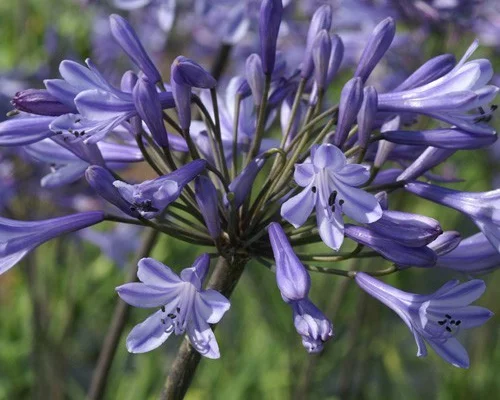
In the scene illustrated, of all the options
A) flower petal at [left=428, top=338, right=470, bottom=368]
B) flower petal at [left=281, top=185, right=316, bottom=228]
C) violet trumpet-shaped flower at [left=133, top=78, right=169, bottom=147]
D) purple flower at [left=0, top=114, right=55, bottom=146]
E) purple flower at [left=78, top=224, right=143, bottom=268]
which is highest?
violet trumpet-shaped flower at [left=133, top=78, right=169, bottom=147]

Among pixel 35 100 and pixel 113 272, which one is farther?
pixel 113 272

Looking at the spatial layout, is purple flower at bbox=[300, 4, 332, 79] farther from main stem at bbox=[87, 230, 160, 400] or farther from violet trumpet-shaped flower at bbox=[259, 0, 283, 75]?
main stem at bbox=[87, 230, 160, 400]

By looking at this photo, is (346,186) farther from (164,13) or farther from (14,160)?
(14,160)

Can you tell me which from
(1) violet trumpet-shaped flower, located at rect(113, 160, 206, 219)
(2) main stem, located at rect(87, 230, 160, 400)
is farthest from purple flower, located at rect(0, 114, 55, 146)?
(2) main stem, located at rect(87, 230, 160, 400)

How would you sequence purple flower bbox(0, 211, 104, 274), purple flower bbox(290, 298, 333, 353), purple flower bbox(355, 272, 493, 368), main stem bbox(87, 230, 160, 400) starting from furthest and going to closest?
main stem bbox(87, 230, 160, 400) < purple flower bbox(0, 211, 104, 274) < purple flower bbox(355, 272, 493, 368) < purple flower bbox(290, 298, 333, 353)

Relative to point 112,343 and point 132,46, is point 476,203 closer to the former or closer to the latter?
point 132,46

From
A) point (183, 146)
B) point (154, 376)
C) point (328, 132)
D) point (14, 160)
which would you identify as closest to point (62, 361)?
point (154, 376)
